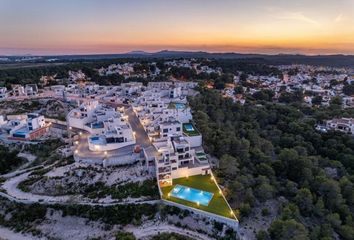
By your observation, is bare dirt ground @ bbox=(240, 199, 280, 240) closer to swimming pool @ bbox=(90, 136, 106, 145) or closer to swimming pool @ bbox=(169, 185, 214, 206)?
swimming pool @ bbox=(169, 185, 214, 206)

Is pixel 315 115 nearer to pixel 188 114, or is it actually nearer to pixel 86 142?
pixel 188 114

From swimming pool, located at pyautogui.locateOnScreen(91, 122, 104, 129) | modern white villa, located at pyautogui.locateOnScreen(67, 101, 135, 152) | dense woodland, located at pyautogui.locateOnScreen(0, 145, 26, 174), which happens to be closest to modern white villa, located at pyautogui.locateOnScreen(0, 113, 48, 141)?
dense woodland, located at pyautogui.locateOnScreen(0, 145, 26, 174)

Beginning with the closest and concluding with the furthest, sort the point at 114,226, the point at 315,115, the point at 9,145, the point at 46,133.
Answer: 1. the point at 114,226
2. the point at 9,145
3. the point at 46,133
4. the point at 315,115

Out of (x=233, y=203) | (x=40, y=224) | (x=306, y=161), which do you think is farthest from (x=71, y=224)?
(x=306, y=161)

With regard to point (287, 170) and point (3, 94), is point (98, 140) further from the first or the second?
point (3, 94)

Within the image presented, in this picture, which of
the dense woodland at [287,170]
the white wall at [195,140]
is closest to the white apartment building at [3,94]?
the dense woodland at [287,170]

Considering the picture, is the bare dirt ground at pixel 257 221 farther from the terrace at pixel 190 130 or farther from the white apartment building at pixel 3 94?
the white apartment building at pixel 3 94

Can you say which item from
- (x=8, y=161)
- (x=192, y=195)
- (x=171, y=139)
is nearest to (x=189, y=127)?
(x=171, y=139)
